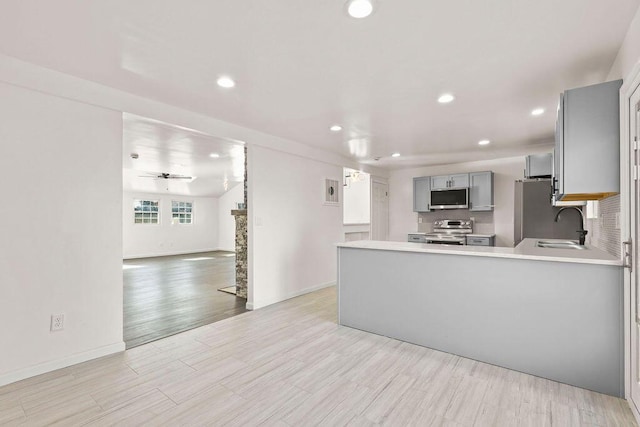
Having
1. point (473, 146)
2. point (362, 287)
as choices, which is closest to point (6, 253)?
point (362, 287)

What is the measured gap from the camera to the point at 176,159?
5.93 meters

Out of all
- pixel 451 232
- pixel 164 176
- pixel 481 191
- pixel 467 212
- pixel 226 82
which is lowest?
pixel 451 232

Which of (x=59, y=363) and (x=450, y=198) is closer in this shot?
(x=59, y=363)

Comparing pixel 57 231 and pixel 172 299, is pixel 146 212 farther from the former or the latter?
pixel 57 231

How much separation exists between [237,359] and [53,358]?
4.54ft

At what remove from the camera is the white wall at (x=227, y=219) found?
35.1ft

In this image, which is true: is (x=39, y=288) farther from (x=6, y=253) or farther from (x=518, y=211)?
(x=518, y=211)

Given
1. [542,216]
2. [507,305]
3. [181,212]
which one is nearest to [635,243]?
[507,305]

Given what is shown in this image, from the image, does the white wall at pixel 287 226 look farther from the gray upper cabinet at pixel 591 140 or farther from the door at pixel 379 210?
the gray upper cabinet at pixel 591 140

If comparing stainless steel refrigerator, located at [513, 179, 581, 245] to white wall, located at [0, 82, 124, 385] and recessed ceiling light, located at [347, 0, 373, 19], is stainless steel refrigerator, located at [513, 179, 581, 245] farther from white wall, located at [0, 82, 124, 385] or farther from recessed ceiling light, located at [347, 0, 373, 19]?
white wall, located at [0, 82, 124, 385]

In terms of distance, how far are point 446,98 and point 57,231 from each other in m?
3.50

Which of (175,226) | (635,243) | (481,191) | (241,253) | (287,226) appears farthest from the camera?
(175,226)

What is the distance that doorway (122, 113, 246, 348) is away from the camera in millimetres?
3688

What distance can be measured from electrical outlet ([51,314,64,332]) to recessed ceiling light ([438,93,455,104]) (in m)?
3.71
